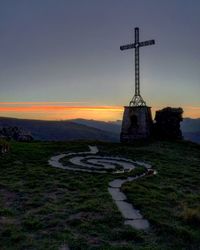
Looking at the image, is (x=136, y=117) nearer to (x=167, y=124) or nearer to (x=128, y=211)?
(x=167, y=124)

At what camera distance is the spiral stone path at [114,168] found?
738 inches

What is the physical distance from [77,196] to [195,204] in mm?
8154

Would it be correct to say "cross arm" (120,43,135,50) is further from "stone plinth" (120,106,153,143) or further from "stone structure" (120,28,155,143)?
"stone plinth" (120,106,153,143)

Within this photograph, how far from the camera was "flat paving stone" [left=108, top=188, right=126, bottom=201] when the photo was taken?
23203 millimetres

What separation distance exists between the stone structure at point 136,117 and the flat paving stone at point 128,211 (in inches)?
1988

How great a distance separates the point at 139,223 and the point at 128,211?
2225mm

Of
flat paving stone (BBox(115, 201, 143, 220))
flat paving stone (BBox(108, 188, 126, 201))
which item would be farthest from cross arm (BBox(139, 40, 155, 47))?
flat paving stone (BBox(115, 201, 143, 220))

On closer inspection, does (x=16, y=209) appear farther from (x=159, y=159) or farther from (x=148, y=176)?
(x=159, y=159)

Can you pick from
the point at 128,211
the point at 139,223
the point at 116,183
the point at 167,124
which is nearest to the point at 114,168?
the point at 116,183

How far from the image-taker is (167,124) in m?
74.8

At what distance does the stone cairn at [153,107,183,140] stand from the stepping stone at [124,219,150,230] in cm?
5686

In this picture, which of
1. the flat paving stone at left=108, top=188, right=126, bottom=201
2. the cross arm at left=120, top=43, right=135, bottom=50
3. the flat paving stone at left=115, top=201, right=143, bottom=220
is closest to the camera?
the flat paving stone at left=115, top=201, right=143, bottom=220

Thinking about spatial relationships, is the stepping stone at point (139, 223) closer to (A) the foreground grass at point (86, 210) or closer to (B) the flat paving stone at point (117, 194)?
(A) the foreground grass at point (86, 210)

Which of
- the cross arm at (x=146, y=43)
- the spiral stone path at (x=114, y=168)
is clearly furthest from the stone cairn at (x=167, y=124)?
the spiral stone path at (x=114, y=168)
